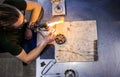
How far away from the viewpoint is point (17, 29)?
1.50 m

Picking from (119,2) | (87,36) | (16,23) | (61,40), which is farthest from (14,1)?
(119,2)

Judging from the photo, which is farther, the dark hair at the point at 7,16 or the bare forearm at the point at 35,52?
the bare forearm at the point at 35,52

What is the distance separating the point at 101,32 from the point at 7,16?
643 millimetres

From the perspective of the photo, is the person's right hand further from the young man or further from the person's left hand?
the person's left hand

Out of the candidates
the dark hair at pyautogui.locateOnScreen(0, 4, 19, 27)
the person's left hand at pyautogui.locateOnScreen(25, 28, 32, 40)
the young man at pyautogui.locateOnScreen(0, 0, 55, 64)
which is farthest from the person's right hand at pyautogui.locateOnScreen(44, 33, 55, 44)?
→ the dark hair at pyautogui.locateOnScreen(0, 4, 19, 27)

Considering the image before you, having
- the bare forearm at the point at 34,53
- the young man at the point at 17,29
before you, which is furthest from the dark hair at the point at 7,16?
the bare forearm at the point at 34,53

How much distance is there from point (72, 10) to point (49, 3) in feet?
0.56

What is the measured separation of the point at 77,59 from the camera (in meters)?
1.49

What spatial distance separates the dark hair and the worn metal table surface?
0.36m

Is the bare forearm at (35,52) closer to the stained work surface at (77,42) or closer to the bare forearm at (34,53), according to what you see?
the bare forearm at (34,53)

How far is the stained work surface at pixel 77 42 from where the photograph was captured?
1487 mm

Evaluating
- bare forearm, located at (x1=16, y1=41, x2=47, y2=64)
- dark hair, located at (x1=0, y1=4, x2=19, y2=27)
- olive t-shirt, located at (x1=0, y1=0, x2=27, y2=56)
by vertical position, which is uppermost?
dark hair, located at (x1=0, y1=4, x2=19, y2=27)

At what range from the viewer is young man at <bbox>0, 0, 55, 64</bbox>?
4.03 feet

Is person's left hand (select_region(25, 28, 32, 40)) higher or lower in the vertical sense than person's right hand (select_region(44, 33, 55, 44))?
higher
